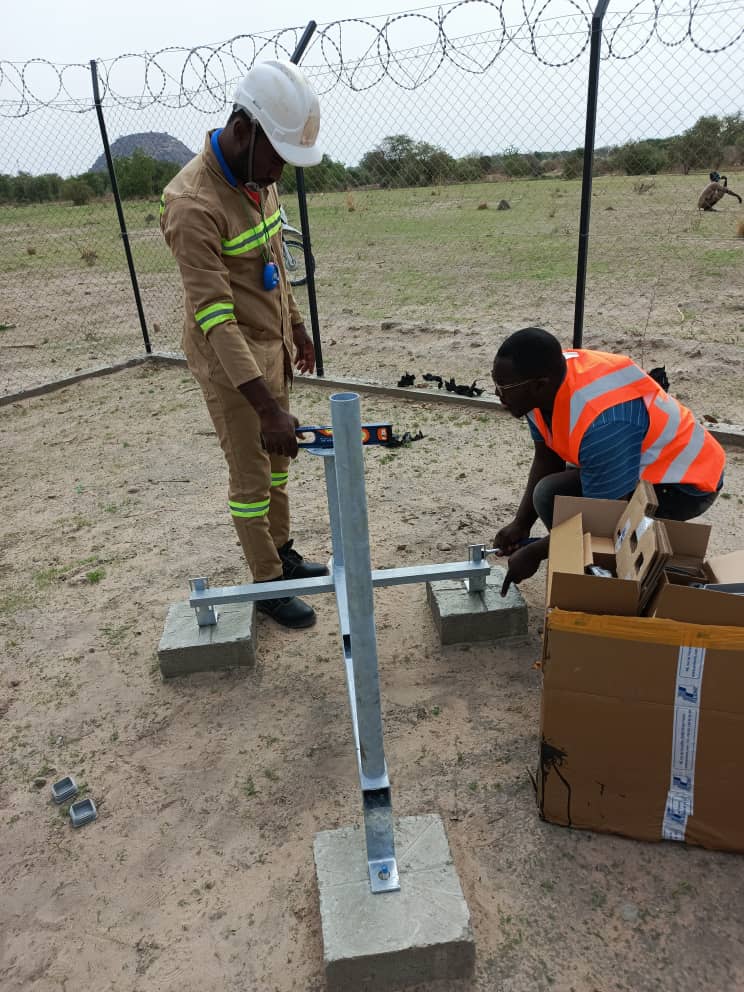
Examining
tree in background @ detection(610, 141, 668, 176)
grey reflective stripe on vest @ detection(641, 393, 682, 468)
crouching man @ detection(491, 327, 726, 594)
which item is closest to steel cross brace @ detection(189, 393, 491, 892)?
crouching man @ detection(491, 327, 726, 594)

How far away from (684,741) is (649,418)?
42.0 inches

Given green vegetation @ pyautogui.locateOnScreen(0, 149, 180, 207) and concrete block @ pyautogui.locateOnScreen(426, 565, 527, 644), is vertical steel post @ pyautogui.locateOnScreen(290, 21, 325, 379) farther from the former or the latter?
green vegetation @ pyautogui.locateOnScreen(0, 149, 180, 207)

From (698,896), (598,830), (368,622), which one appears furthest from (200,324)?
(698,896)

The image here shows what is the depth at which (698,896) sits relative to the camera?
5.98 ft

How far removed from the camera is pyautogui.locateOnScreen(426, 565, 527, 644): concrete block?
9.23ft

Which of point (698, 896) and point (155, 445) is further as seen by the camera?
point (155, 445)

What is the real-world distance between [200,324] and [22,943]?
1852mm

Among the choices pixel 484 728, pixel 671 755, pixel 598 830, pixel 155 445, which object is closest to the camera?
pixel 671 755

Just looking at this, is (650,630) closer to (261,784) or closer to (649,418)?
(649,418)

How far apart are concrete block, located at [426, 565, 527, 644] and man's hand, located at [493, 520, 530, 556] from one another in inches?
7.1

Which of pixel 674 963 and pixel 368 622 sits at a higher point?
pixel 368 622

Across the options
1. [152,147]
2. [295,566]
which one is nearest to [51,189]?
[152,147]

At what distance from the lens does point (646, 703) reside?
1.77 m

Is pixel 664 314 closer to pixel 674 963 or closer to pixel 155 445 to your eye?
pixel 155 445
